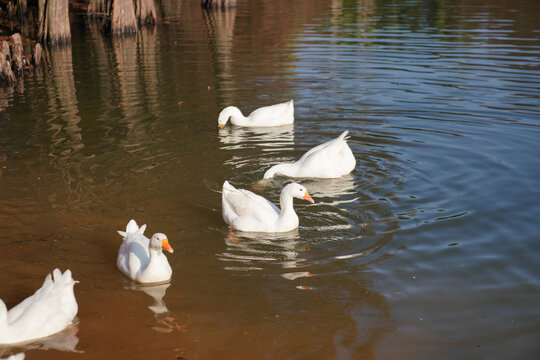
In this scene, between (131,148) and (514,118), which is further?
(514,118)

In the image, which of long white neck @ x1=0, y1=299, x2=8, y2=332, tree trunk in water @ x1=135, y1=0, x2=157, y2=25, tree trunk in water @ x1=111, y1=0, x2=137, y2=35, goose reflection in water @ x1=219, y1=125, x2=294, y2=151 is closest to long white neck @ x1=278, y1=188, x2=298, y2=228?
long white neck @ x1=0, y1=299, x2=8, y2=332

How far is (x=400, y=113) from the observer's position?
1263cm

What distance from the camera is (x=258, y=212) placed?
751cm

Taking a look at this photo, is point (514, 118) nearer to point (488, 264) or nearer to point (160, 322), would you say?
point (488, 264)

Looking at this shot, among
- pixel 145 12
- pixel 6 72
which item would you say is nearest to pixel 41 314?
pixel 6 72

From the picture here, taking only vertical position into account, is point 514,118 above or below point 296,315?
above

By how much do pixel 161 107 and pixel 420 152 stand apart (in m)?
5.87

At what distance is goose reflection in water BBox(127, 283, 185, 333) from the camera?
5.69m

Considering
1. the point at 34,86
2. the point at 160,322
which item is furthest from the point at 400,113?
the point at 34,86

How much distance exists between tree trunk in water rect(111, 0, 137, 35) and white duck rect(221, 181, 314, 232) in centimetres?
1925

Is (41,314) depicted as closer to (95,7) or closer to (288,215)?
(288,215)

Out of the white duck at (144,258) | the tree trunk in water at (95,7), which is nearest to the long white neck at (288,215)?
the white duck at (144,258)

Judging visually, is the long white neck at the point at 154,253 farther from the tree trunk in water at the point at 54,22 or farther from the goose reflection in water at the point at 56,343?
the tree trunk in water at the point at 54,22

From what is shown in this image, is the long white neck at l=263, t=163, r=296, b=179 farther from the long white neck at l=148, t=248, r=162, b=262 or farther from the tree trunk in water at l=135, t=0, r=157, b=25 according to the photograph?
the tree trunk in water at l=135, t=0, r=157, b=25
